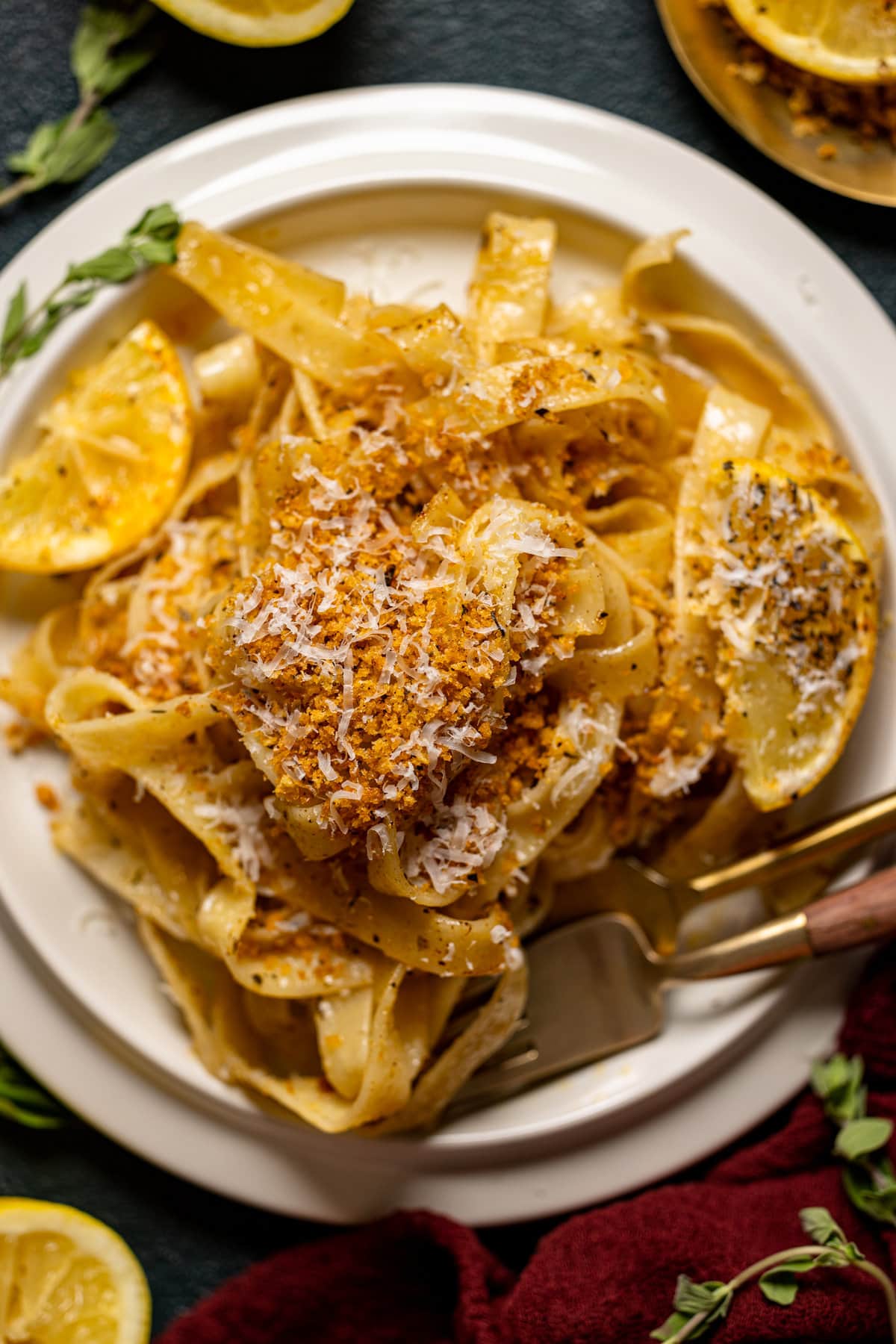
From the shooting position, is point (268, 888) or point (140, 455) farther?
point (140, 455)

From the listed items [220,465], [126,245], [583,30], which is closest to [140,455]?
Answer: [220,465]

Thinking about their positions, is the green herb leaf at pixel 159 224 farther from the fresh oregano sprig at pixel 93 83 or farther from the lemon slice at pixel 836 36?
the lemon slice at pixel 836 36

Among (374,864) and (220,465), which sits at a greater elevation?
(220,465)

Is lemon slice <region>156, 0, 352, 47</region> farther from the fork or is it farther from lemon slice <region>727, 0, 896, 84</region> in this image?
the fork

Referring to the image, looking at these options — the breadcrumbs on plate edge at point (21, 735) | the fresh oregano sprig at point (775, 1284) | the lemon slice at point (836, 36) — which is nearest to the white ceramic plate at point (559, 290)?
the breadcrumbs on plate edge at point (21, 735)

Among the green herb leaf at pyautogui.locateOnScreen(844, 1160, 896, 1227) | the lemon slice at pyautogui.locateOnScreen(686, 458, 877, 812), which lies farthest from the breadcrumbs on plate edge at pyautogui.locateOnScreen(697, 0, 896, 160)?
the green herb leaf at pyautogui.locateOnScreen(844, 1160, 896, 1227)

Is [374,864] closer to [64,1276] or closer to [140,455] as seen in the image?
[140,455]
